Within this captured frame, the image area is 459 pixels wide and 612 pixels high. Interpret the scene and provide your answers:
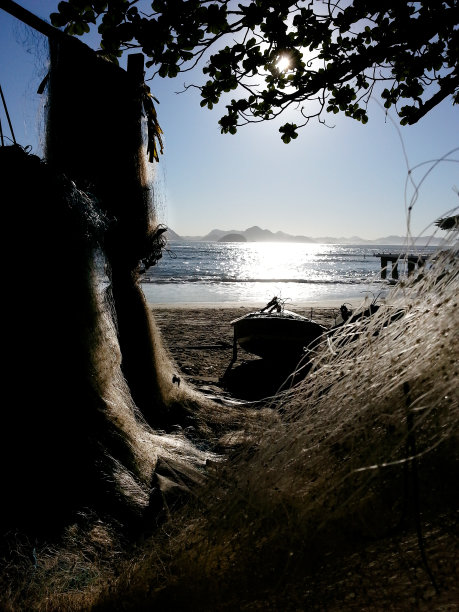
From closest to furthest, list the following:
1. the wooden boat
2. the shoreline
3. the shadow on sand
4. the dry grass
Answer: the dry grass
the shadow on sand
the wooden boat
the shoreline

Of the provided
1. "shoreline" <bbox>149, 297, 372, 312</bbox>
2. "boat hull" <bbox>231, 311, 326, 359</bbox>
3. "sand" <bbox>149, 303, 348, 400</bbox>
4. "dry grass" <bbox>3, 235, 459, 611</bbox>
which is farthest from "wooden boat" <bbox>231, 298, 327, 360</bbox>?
"shoreline" <bbox>149, 297, 372, 312</bbox>

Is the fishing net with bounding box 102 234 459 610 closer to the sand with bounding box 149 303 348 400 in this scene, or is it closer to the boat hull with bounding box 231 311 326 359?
the sand with bounding box 149 303 348 400

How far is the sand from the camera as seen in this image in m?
7.71

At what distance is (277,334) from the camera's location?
Answer: 814cm

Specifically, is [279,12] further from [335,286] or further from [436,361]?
[335,286]

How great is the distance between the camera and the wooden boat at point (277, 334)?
319 inches

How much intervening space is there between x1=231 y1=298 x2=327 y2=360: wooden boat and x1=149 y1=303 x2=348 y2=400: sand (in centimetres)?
28

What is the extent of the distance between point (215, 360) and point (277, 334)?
2.10 m

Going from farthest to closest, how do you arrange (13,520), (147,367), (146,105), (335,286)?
(335,286)
(147,367)
(146,105)
(13,520)

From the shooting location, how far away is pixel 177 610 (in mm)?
1405

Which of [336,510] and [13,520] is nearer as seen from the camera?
[336,510]

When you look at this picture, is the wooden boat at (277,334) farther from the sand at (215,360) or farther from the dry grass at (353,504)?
the dry grass at (353,504)

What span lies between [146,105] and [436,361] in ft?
14.1

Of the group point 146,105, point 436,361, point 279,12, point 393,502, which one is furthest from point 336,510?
point 146,105
